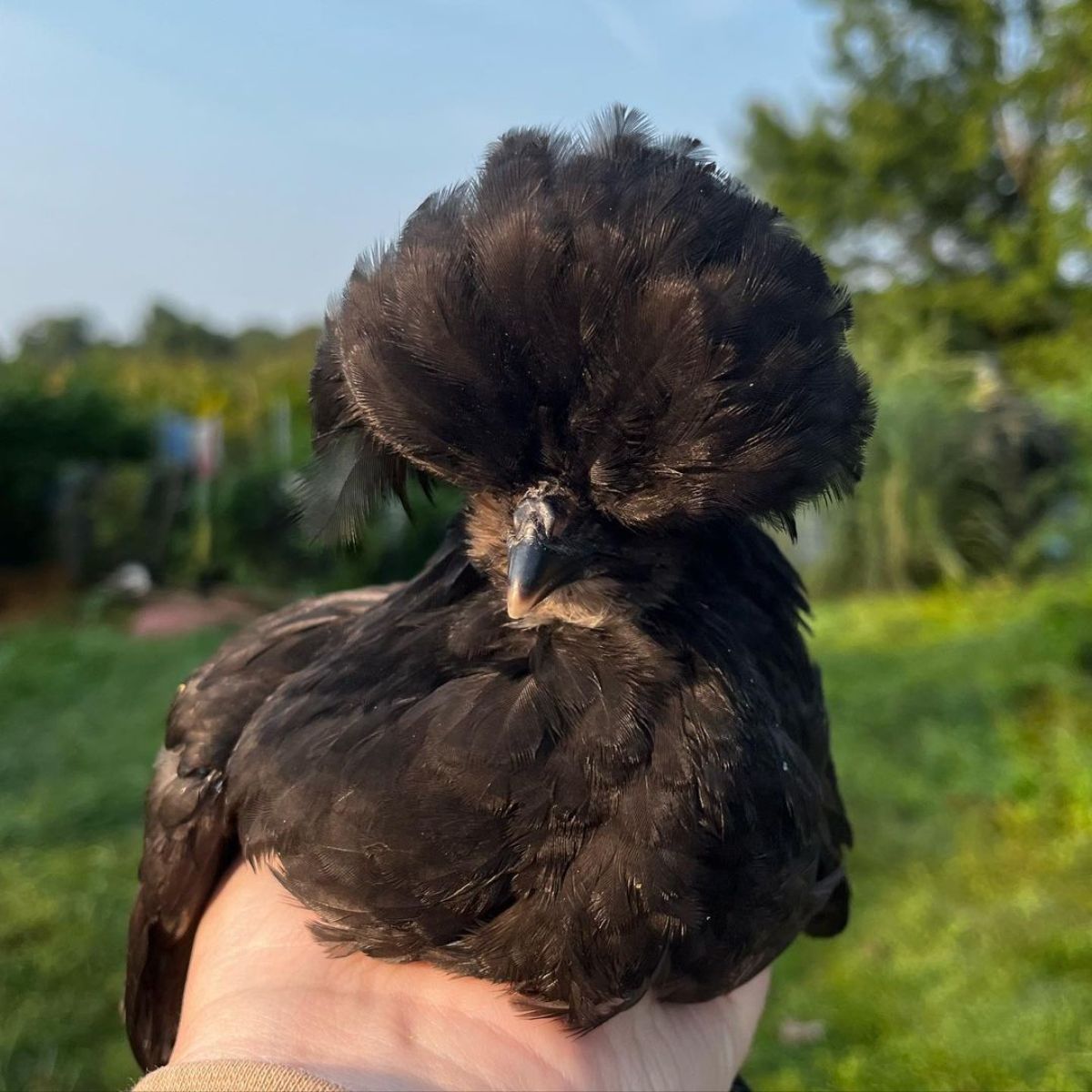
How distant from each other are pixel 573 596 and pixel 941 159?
70.8ft

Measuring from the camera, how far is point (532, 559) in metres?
1.26

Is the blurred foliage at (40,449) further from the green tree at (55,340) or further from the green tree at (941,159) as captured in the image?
the green tree at (941,159)

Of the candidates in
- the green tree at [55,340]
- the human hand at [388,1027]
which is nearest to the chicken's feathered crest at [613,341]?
the human hand at [388,1027]

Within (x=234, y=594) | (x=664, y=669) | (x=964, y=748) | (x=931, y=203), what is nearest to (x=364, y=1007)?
(x=664, y=669)

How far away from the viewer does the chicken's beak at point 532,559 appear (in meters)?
1.26

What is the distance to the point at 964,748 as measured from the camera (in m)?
5.27

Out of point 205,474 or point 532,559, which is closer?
point 532,559

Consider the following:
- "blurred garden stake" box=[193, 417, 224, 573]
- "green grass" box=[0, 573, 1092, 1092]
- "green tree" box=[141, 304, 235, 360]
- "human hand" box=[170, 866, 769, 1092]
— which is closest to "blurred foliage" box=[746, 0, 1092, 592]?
"green grass" box=[0, 573, 1092, 1092]

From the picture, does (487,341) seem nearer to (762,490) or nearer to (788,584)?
(762,490)

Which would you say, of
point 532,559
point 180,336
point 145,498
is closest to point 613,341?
point 532,559

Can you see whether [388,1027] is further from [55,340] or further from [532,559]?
[55,340]

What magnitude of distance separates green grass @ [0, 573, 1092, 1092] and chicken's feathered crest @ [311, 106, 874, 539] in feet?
8.96

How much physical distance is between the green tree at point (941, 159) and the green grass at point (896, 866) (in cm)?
1348

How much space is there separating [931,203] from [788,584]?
21272mm
